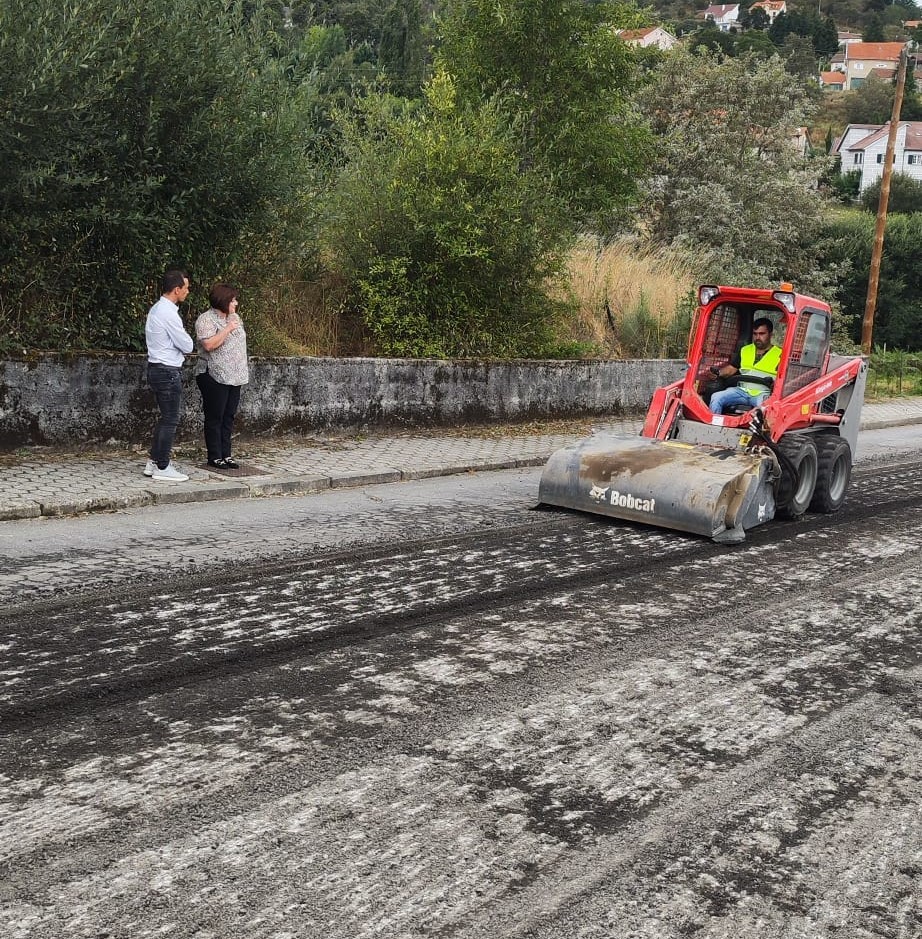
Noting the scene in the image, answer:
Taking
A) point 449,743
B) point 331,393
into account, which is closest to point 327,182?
point 331,393

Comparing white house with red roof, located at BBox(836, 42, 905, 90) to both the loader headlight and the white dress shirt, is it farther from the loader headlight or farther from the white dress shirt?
the white dress shirt

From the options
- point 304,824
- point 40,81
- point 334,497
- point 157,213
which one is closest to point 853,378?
point 334,497

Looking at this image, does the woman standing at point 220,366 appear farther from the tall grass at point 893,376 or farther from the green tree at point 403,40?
the green tree at point 403,40

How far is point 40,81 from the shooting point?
9.43 m

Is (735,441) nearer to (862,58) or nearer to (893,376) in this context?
(893,376)

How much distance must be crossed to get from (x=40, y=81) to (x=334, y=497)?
4.32 metres

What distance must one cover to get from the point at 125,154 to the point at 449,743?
794 centimetres

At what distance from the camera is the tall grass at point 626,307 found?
58.7 ft

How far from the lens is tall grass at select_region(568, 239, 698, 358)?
1791cm

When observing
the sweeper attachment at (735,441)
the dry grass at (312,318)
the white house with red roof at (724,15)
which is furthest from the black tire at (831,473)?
the white house with red roof at (724,15)

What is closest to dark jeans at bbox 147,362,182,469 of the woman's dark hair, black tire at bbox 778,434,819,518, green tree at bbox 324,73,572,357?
the woman's dark hair

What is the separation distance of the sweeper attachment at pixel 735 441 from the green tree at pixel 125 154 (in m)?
4.47

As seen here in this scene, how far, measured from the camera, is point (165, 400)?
994cm

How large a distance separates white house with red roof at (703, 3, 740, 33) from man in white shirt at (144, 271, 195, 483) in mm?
191283
